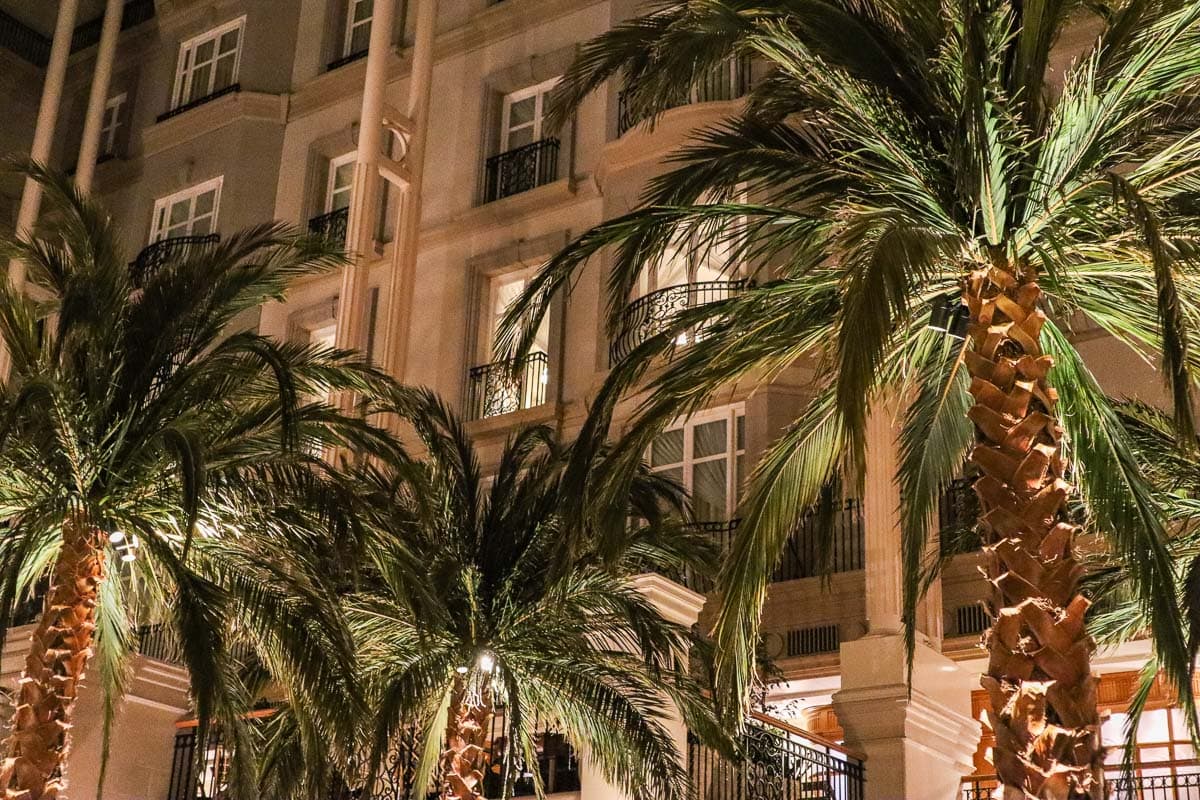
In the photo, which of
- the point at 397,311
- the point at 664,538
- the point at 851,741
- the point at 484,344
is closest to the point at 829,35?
the point at 664,538

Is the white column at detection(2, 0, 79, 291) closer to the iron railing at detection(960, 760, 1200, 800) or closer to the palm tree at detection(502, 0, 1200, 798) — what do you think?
the iron railing at detection(960, 760, 1200, 800)

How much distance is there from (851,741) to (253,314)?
17175mm

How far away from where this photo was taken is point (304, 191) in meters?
30.1

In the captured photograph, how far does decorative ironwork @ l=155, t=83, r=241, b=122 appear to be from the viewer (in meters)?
31.5

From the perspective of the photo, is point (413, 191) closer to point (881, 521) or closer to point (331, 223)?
point (331, 223)

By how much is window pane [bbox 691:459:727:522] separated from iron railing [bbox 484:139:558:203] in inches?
234

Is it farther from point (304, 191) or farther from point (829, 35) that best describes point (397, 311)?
point (829, 35)

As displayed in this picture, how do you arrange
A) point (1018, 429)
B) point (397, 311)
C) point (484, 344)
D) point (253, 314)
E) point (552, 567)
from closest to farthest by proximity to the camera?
point (1018, 429) < point (552, 567) < point (397, 311) < point (484, 344) < point (253, 314)

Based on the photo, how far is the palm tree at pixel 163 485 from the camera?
13164 millimetres

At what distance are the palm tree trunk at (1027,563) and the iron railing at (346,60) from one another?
2209 cm

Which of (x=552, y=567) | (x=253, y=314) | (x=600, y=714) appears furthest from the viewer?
(x=253, y=314)

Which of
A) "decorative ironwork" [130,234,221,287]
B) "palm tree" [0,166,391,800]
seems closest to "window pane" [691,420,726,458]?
"palm tree" [0,166,391,800]

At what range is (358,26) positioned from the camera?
31.1m

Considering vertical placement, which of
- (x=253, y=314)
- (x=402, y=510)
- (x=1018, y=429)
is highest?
(x=253, y=314)
